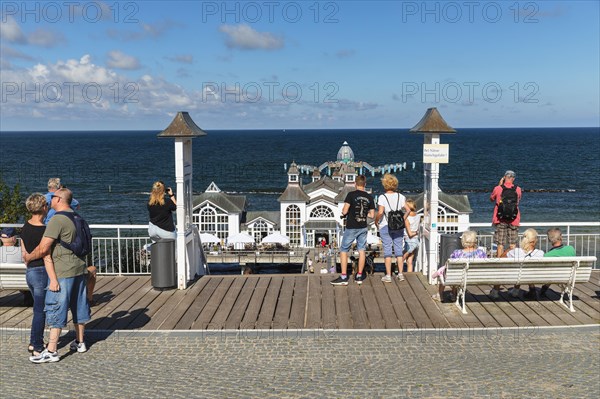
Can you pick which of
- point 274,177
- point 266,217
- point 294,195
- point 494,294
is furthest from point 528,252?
point 274,177

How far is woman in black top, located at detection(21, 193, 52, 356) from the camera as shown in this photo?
6.73 m

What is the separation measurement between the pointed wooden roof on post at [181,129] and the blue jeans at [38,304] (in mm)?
3403

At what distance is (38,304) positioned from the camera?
702 cm

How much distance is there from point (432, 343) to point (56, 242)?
445cm

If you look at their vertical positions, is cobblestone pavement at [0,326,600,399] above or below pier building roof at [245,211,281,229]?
above

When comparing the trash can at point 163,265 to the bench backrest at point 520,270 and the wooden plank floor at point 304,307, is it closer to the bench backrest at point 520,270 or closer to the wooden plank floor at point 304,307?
the wooden plank floor at point 304,307

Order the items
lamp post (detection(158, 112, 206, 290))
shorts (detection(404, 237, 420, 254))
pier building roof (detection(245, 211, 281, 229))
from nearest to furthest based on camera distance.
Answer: lamp post (detection(158, 112, 206, 290))
shorts (detection(404, 237, 420, 254))
pier building roof (detection(245, 211, 281, 229))

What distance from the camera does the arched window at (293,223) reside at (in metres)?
40.3

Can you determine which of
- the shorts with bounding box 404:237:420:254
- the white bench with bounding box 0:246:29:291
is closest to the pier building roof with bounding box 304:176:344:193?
the shorts with bounding box 404:237:420:254

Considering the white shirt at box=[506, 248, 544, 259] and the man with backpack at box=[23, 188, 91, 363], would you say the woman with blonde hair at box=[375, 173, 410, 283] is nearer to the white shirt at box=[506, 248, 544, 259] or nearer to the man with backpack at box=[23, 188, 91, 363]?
the white shirt at box=[506, 248, 544, 259]

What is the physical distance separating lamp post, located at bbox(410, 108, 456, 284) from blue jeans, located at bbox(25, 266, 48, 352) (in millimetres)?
5875

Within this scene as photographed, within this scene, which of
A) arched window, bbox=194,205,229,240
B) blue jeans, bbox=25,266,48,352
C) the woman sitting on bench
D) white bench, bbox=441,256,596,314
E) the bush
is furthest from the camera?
arched window, bbox=194,205,229,240

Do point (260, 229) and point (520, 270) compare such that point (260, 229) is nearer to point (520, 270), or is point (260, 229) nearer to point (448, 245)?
point (448, 245)

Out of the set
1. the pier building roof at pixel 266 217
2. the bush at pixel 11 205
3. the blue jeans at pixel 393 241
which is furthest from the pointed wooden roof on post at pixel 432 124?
the pier building roof at pixel 266 217
